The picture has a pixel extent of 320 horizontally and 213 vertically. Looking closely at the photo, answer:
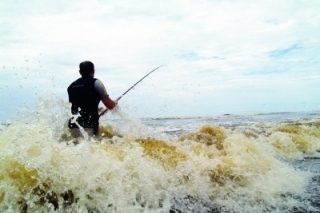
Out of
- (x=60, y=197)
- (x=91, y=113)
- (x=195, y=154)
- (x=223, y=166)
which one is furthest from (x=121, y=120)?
(x=60, y=197)

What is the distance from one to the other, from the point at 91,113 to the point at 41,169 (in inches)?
101

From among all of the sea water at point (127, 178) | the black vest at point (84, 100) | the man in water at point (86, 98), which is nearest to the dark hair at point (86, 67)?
the man in water at point (86, 98)

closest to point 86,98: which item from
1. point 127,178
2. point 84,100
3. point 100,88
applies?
point 84,100

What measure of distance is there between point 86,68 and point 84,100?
66cm

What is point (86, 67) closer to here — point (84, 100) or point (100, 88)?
point (100, 88)

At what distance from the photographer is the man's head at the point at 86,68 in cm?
634

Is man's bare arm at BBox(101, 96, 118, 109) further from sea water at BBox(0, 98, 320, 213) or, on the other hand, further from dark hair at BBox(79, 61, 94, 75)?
dark hair at BBox(79, 61, 94, 75)

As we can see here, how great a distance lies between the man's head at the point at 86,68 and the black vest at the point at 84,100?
86 millimetres

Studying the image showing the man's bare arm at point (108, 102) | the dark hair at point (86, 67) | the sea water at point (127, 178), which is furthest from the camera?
the man's bare arm at point (108, 102)

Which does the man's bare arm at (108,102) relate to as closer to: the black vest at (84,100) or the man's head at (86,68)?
the black vest at (84,100)

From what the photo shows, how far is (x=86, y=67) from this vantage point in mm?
6371

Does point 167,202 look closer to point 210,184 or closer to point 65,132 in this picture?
point 210,184

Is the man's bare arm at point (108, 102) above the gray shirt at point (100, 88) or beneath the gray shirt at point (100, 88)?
beneath

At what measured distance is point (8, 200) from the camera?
12.2ft
